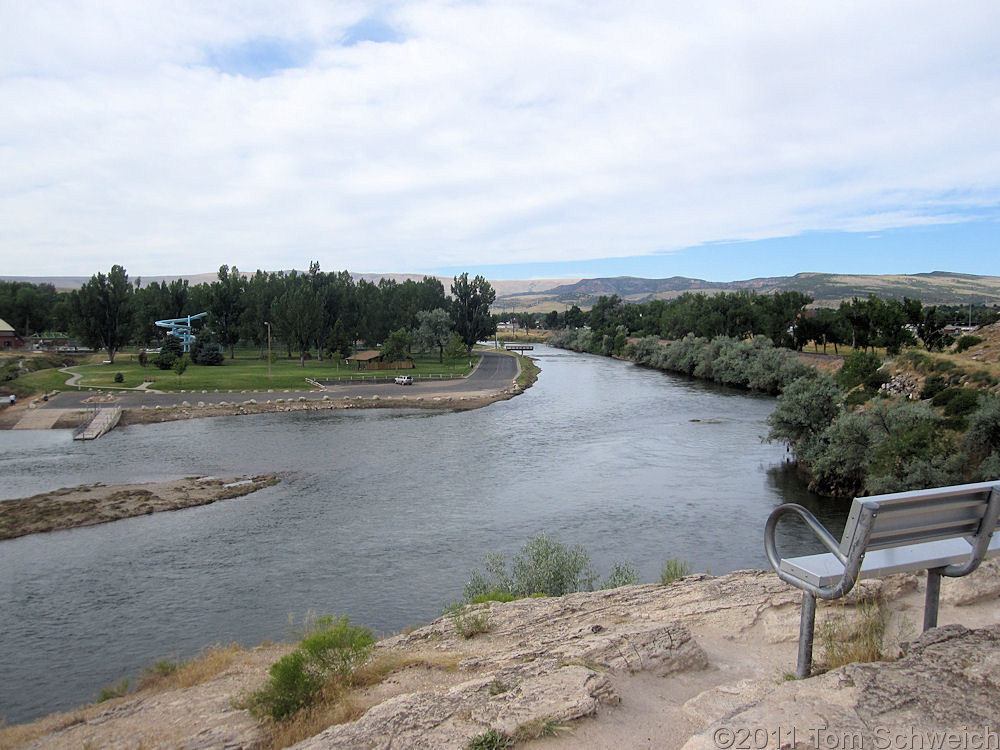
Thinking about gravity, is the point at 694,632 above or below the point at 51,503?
above

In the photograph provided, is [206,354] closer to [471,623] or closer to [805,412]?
[805,412]

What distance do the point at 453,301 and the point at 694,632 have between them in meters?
89.4

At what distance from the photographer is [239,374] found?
64500 mm

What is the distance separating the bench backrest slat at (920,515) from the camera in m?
4.45

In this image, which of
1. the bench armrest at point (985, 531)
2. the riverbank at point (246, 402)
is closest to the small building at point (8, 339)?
the riverbank at point (246, 402)

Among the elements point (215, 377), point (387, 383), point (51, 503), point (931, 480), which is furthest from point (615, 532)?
point (215, 377)

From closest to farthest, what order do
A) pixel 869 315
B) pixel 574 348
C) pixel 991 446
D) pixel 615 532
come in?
pixel 615 532
pixel 991 446
pixel 869 315
pixel 574 348

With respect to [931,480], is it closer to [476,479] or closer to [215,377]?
[476,479]

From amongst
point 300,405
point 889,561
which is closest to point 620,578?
point 889,561

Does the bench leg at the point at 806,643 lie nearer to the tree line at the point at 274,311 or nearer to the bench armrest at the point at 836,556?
the bench armrest at the point at 836,556

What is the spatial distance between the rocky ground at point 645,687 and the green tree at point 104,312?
231ft

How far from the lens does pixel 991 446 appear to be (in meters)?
23.4

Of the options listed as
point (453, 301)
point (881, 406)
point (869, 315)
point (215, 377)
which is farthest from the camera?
point (453, 301)

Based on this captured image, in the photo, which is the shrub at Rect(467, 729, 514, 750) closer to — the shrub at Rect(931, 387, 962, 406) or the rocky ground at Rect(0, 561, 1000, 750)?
the rocky ground at Rect(0, 561, 1000, 750)
